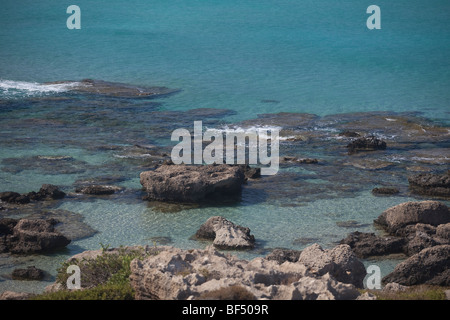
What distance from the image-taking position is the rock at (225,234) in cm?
2056

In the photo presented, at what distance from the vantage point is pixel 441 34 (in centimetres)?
6650

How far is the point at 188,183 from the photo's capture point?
24.5 meters

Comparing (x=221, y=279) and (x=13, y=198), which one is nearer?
(x=221, y=279)

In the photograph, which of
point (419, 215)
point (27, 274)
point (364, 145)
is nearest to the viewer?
point (27, 274)

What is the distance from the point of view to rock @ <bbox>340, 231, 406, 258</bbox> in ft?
66.0

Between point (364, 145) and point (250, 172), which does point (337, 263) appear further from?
point (364, 145)

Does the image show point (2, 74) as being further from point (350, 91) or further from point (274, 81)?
point (350, 91)

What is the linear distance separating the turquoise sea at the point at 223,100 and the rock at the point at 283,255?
65.2 inches

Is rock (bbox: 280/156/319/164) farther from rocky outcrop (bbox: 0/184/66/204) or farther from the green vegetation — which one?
the green vegetation
